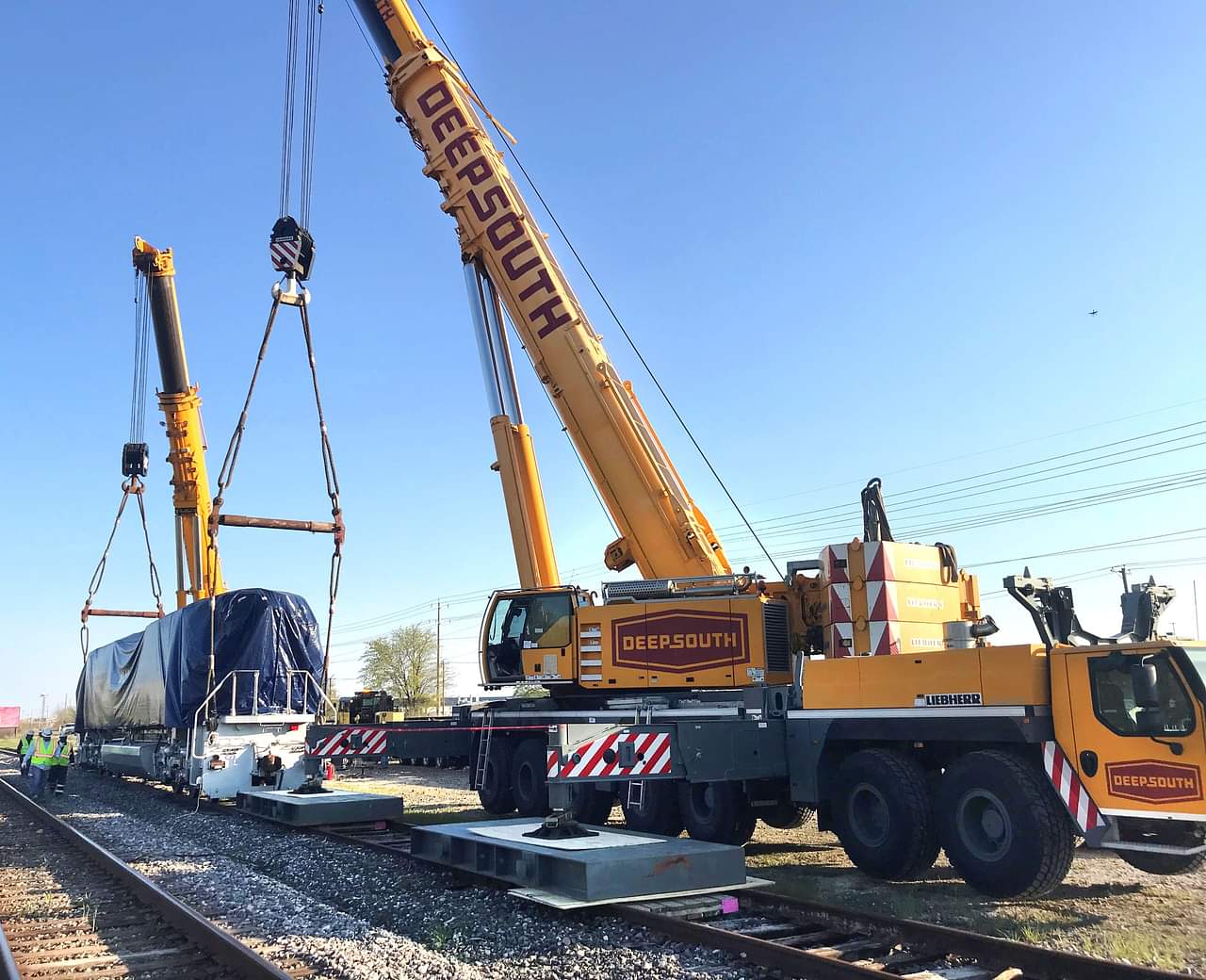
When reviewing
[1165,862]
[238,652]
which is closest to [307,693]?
[238,652]

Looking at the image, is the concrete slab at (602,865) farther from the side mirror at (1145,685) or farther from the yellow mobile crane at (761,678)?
the side mirror at (1145,685)

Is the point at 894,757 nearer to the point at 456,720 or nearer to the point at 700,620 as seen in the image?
the point at 700,620

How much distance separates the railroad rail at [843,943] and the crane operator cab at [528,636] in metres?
5.07

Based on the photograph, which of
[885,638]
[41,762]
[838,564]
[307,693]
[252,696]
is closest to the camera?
[885,638]

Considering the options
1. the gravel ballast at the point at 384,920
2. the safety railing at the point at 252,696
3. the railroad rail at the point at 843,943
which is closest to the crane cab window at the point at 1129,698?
the railroad rail at the point at 843,943

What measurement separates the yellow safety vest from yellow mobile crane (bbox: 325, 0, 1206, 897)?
31.6ft

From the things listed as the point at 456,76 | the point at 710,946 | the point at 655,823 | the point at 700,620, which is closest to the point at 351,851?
the point at 655,823

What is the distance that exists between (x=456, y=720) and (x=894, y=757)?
749 cm

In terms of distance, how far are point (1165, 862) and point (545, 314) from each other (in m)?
9.83

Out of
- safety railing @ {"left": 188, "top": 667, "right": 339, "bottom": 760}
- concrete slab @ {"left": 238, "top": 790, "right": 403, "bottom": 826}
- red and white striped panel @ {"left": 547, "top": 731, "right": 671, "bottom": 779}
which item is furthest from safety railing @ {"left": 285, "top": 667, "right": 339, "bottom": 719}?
red and white striped panel @ {"left": 547, "top": 731, "right": 671, "bottom": 779}

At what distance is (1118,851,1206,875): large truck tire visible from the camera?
6965mm

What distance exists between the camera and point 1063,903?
748 centimetres

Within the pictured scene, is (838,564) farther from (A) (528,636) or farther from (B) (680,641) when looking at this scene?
(A) (528,636)

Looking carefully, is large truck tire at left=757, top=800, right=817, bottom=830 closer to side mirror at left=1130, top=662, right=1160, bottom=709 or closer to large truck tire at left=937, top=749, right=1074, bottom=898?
large truck tire at left=937, top=749, right=1074, bottom=898
